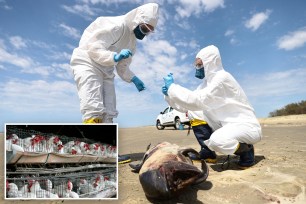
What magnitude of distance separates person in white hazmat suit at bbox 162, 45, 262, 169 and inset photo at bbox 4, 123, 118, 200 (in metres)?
1.63

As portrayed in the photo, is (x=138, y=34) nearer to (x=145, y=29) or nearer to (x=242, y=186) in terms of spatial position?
(x=145, y=29)

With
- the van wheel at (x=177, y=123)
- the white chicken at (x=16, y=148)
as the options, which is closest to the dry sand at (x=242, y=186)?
the white chicken at (x=16, y=148)

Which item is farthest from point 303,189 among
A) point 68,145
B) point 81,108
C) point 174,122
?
point 174,122

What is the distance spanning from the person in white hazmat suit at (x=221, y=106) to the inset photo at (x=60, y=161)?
1629 mm

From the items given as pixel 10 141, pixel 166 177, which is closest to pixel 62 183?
pixel 10 141

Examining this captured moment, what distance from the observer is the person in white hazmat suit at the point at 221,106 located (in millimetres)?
4281

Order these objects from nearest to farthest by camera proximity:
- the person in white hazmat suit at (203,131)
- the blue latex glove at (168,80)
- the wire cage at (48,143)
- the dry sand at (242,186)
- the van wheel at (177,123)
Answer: the wire cage at (48,143) < the dry sand at (242,186) < the blue latex glove at (168,80) < the person in white hazmat suit at (203,131) < the van wheel at (177,123)

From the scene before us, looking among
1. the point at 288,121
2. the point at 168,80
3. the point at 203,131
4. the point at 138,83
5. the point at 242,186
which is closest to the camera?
the point at 242,186

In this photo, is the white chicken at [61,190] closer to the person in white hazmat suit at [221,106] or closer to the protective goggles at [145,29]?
the person in white hazmat suit at [221,106]

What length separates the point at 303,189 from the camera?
362 centimetres

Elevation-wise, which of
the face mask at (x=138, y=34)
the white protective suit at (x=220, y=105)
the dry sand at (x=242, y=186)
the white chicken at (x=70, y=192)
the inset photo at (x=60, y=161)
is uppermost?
the face mask at (x=138, y=34)

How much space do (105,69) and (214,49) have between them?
157 centimetres

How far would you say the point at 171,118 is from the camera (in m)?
17.7

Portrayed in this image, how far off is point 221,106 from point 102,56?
1743mm
